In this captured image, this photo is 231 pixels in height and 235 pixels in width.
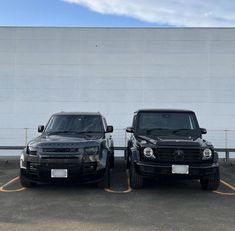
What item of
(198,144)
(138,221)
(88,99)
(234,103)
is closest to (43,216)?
(138,221)

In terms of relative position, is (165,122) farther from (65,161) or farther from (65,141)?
(65,161)

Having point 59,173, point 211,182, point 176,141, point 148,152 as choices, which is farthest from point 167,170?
point 59,173

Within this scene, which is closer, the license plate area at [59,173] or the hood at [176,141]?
the license plate area at [59,173]

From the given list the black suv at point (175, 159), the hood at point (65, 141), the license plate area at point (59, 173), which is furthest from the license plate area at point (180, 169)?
the license plate area at point (59, 173)

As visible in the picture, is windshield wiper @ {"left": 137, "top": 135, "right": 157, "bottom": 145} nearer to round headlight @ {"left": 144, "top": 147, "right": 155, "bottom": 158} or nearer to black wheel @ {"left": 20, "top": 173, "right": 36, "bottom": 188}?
round headlight @ {"left": 144, "top": 147, "right": 155, "bottom": 158}

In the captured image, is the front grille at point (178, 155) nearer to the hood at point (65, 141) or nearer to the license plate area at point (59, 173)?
the hood at point (65, 141)

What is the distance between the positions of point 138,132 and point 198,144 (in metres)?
1.79

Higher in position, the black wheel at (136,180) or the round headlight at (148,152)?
the round headlight at (148,152)

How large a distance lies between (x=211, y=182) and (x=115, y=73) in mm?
10435

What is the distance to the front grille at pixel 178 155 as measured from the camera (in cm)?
807

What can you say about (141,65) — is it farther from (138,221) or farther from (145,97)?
(138,221)

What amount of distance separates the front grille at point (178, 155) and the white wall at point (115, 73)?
9724mm

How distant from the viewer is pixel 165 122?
9719mm

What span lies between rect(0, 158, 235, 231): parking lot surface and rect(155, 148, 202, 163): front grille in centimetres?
75
